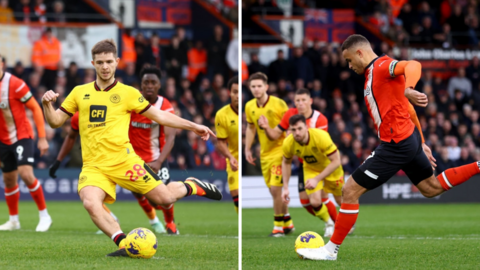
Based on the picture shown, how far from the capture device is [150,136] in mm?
9070

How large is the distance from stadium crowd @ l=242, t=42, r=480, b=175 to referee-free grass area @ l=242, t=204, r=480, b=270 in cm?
425

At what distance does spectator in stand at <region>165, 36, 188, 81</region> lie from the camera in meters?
19.5

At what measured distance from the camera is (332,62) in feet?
63.2

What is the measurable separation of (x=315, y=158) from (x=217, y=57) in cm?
1156

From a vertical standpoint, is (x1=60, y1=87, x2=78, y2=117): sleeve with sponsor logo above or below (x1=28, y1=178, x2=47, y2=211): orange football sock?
above

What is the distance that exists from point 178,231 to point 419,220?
471 centimetres

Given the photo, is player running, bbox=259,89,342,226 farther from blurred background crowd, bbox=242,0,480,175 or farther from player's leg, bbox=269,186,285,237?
blurred background crowd, bbox=242,0,480,175

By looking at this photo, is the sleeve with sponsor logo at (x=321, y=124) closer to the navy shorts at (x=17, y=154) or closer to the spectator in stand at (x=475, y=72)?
the navy shorts at (x=17, y=154)

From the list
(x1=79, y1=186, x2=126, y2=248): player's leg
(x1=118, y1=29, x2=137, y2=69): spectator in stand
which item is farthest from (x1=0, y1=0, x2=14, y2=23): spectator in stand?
(x1=79, y1=186, x2=126, y2=248): player's leg

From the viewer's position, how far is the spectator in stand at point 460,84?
2024cm

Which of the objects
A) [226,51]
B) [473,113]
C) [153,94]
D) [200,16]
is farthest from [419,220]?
[200,16]

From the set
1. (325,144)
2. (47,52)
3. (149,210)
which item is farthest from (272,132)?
(47,52)

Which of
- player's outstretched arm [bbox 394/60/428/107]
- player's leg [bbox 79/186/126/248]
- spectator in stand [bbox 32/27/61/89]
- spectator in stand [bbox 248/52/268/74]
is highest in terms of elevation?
spectator in stand [bbox 32/27/61/89]

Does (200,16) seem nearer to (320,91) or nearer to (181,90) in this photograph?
(181,90)
